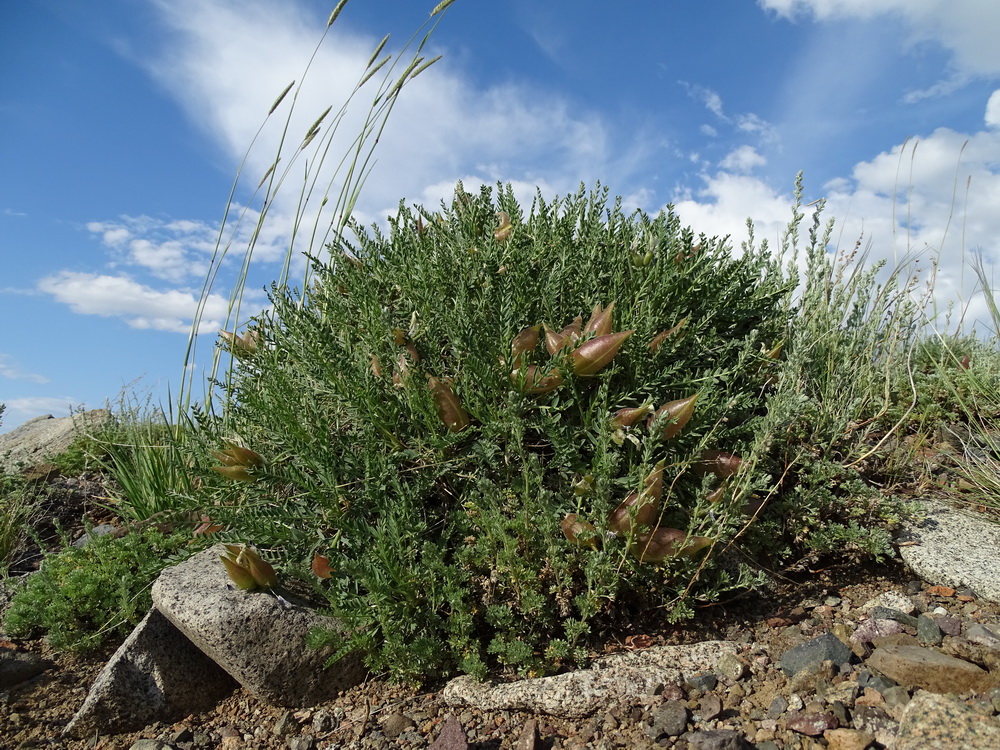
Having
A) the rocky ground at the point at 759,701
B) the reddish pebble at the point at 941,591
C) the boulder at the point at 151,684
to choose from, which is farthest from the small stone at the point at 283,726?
the reddish pebble at the point at 941,591

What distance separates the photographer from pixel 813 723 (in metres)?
2.35

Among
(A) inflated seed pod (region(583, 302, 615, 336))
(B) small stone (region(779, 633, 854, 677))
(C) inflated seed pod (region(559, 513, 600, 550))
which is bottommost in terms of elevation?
(B) small stone (region(779, 633, 854, 677))

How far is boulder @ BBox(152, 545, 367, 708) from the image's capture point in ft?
9.40

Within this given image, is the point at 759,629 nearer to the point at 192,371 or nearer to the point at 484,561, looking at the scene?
the point at 484,561

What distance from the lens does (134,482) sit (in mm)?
4832

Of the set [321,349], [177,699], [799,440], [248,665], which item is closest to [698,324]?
[799,440]

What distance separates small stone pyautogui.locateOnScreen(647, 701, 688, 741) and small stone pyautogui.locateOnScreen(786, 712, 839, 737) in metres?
0.34

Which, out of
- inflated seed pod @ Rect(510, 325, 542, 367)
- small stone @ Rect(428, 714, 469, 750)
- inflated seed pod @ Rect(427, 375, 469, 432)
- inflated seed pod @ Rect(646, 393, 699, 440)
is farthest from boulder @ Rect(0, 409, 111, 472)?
inflated seed pod @ Rect(646, 393, 699, 440)

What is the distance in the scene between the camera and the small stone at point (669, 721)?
7.88ft

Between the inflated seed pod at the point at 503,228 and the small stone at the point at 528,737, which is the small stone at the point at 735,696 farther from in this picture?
the inflated seed pod at the point at 503,228

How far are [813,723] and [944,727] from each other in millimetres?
370

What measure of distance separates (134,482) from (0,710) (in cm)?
177

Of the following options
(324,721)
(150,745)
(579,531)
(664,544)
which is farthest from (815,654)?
(150,745)

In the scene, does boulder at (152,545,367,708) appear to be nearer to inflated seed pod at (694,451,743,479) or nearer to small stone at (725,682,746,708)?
small stone at (725,682,746,708)
